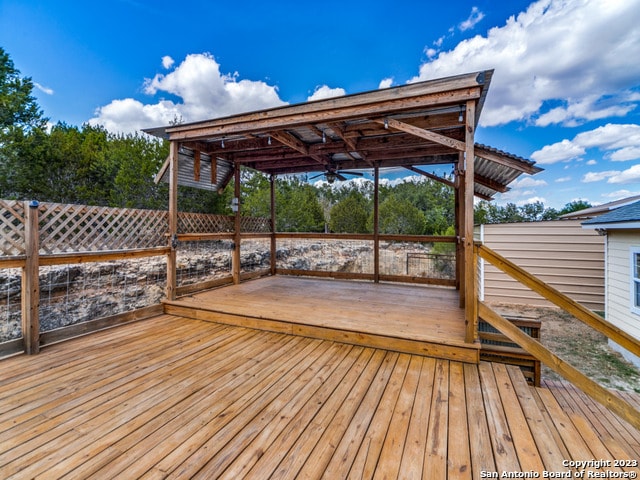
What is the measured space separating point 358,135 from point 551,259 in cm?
707

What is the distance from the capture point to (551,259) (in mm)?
7676

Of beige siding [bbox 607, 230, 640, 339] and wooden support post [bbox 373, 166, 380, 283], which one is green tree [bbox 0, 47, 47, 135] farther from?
beige siding [bbox 607, 230, 640, 339]

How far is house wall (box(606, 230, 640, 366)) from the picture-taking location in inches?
193

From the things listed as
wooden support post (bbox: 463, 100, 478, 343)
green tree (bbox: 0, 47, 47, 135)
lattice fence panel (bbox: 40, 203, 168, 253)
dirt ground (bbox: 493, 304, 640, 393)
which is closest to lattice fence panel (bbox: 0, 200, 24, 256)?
lattice fence panel (bbox: 40, 203, 168, 253)

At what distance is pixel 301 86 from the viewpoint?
16.8 meters

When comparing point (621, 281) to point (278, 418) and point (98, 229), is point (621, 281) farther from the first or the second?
point (98, 229)

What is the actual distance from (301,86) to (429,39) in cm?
755

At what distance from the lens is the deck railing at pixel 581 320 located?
199cm

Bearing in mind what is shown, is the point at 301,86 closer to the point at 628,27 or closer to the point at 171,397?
the point at 628,27

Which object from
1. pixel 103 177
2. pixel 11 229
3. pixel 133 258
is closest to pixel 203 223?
pixel 133 258

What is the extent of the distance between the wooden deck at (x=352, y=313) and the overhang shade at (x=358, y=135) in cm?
198

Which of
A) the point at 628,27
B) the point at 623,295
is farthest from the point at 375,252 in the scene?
the point at 628,27

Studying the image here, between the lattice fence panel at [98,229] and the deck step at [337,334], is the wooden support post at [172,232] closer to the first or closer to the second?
the lattice fence panel at [98,229]

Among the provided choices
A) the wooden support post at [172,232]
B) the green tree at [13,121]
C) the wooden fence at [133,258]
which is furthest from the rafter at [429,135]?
the green tree at [13,121]
